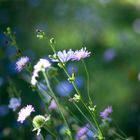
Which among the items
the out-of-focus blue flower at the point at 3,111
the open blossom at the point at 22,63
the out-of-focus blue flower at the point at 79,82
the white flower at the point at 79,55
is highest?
the out-of-focus blue flower at the point at 79,82

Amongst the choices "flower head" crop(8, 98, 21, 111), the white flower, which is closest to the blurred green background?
"flower head" crop(8, 98, 21, 111)

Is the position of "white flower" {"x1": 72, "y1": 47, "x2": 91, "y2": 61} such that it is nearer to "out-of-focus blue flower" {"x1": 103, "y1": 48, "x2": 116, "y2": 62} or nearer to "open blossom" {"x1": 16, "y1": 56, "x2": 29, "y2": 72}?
"open blossom" {"x1": 16, "y1": 56, "x2": 29, "y2": 72}

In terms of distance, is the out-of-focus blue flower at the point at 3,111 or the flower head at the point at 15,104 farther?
the out-of-focus blue flower at the point at 3,111

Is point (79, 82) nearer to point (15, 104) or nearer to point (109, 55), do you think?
point (109, 55)

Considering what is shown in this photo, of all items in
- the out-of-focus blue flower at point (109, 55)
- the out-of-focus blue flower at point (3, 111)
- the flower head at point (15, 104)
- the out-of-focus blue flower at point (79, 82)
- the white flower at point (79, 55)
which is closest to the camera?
the white flower at point (79, 55)

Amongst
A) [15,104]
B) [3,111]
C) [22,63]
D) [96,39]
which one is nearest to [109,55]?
[96,39]

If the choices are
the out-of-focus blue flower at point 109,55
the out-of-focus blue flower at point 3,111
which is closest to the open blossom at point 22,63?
the out-of-focus blue flower at point 3,111

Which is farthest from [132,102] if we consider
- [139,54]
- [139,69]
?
[139,54]

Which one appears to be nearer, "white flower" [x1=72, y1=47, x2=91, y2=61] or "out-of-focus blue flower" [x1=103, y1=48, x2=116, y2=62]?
"white flower" [x1=72, y1=47, x2=91, y2=61]

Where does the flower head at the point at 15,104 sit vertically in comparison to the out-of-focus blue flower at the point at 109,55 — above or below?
below

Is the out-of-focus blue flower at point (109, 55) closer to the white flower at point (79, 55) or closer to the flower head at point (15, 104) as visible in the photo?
the flower head at point (15, 104)
